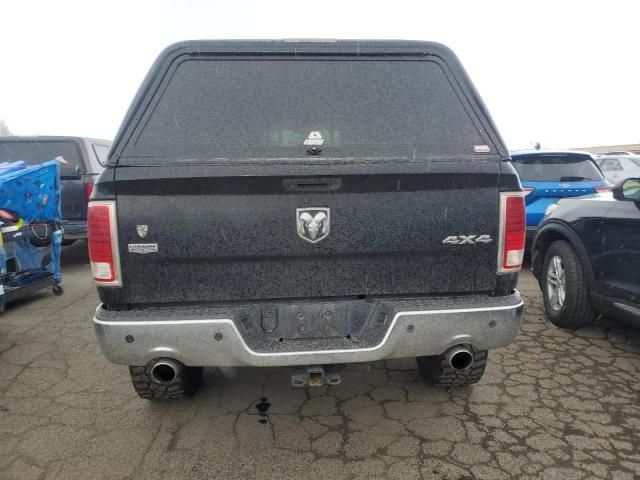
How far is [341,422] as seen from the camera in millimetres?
2635

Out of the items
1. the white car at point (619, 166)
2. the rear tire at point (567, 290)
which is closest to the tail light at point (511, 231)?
the rear tire at point (567, 290)

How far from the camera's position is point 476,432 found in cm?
251

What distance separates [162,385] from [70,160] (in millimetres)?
5739

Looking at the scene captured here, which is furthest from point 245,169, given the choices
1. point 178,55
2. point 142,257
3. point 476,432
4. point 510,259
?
point 476,432

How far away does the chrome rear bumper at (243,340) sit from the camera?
6.59 feet

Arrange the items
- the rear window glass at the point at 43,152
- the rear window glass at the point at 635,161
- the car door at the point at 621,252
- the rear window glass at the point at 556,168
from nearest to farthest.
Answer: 1. the car door at the point at 621,252
2. the rear window glass at the point at 556,168
3. the rear window glass at the point at 43,152
4. the rear window glass at the point at 635,161

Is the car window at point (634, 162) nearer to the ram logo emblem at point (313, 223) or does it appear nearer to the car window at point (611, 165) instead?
the car window at point (611, 165)

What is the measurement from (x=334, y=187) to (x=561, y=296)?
304cm

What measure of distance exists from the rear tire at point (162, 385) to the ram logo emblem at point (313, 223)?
1.18 metres

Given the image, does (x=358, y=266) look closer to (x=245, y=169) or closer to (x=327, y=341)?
(x=327, y=341)

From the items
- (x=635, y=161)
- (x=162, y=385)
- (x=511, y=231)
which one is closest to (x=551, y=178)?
(x=511, y=231)

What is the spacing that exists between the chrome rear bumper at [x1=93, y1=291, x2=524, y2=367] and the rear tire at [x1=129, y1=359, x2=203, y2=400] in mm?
543

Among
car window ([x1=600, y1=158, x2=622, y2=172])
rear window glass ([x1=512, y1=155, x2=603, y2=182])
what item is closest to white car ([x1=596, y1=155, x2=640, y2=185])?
car window ([x1=600, y1=158, x2=622, y2=172])

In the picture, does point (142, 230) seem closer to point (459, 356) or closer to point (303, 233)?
point (303, 233)
